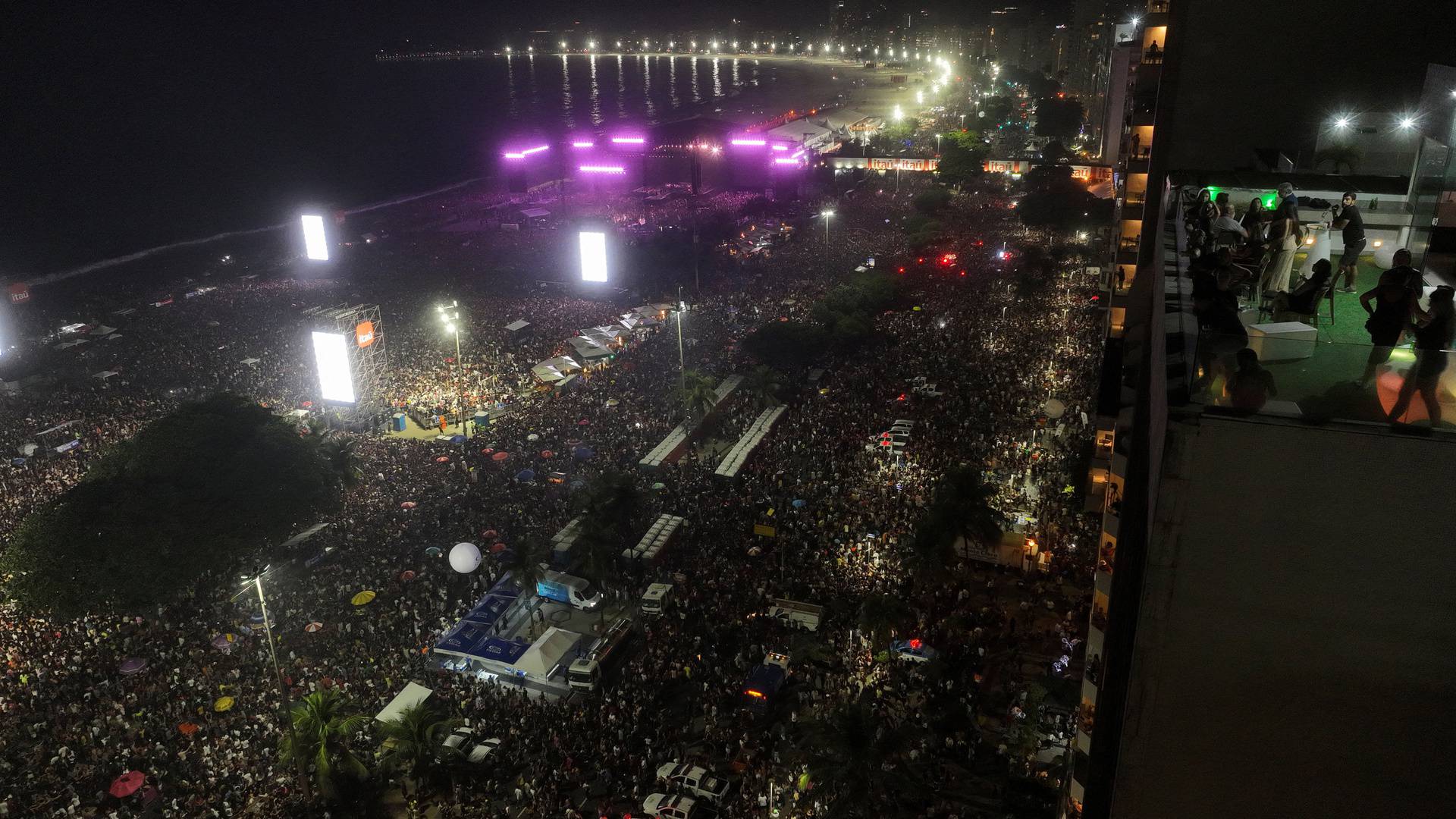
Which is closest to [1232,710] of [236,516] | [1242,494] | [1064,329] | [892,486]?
[1242,494]

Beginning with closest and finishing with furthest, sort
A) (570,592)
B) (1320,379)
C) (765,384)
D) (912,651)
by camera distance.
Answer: (1320,379), (912,651), (570,592), (765,384)

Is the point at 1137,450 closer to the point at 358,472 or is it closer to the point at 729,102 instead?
the point at 358,472

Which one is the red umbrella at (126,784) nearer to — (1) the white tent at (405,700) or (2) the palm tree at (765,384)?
(1) the white tent at (405,700)

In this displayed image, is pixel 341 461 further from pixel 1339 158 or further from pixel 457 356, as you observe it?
pixel 1339 158

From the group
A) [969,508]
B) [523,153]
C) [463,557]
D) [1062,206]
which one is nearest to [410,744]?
[463,557]

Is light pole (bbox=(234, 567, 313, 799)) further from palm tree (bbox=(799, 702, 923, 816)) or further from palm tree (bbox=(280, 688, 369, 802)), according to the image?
palm tree (bbox=(799, 702, 923, 816))

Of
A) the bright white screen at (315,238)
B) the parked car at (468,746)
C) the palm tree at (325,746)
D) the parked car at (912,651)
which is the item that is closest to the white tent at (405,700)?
the parked car at (468,746)

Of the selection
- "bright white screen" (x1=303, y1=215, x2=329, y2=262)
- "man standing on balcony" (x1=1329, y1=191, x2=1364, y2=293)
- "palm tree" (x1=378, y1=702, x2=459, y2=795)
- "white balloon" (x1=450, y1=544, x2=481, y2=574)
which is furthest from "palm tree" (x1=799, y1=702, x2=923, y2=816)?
"bright white screen" (x1=303, y1=215, x2=329, y2=262)
